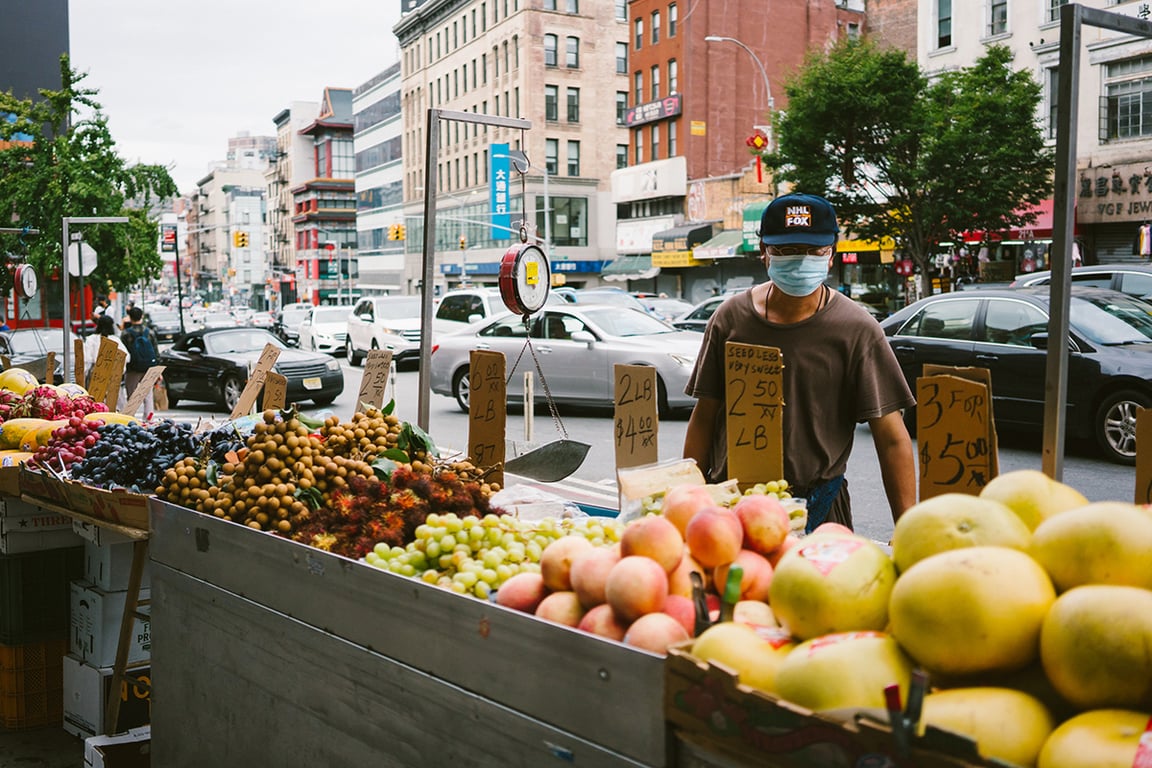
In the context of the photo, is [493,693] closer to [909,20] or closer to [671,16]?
[909,20]

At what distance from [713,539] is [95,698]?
335 cm

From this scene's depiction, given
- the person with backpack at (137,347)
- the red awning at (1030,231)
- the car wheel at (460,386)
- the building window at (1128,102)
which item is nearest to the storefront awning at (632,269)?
the red awning at (1030,231)

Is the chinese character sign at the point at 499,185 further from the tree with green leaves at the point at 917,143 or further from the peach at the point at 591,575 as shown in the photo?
the peach at the point at 591,575

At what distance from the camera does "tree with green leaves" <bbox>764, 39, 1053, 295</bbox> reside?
84.0ft

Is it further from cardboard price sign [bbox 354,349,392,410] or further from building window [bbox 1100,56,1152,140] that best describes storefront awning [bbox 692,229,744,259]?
cardboard price sign [bbox 354,349,392,410]

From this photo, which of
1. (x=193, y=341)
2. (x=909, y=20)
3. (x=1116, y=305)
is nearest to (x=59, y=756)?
(x=1116, y=305)

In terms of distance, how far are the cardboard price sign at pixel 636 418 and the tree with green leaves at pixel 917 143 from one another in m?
24.1

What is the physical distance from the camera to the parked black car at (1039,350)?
993cm

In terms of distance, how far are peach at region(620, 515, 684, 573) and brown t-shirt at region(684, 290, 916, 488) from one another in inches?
57.9

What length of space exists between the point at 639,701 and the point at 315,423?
2.79 meters

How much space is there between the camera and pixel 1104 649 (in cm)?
151

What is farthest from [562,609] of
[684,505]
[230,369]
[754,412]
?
[230,369]

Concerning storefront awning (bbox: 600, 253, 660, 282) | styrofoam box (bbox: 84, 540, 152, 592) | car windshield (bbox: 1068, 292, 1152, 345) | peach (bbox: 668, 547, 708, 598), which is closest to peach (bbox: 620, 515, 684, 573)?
peach (bbox: 668, 547, 708, 598)

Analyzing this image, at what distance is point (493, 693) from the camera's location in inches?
87.6
